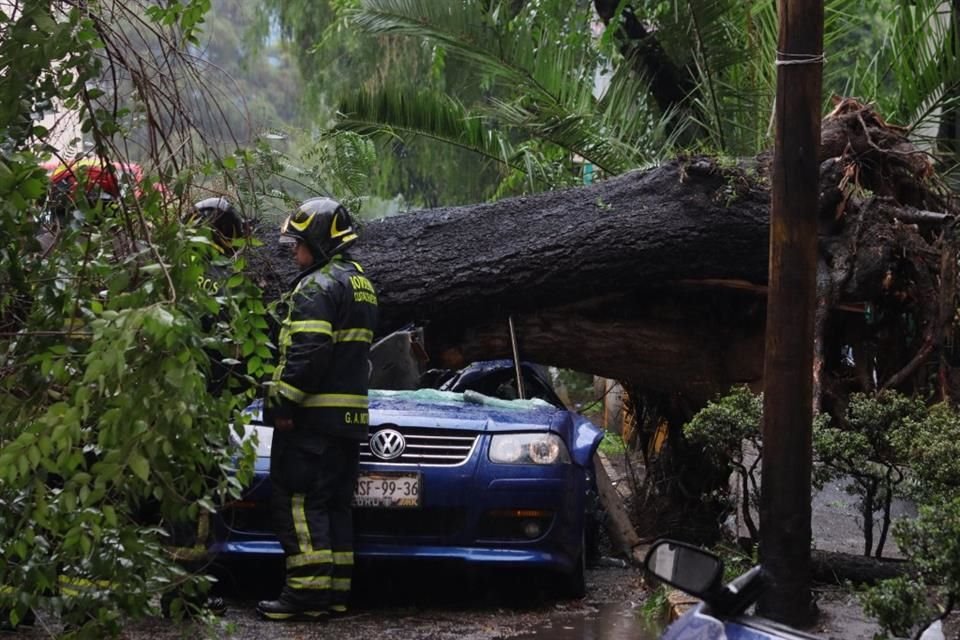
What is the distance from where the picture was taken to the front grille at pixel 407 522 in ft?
24.1

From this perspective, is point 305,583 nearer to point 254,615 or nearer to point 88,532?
point 254,615

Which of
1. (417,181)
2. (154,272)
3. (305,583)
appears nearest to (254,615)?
(305,583)

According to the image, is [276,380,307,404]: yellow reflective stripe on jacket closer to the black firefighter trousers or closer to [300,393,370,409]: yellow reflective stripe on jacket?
[300,393,370,409]: yellow reflective stripe on jacket

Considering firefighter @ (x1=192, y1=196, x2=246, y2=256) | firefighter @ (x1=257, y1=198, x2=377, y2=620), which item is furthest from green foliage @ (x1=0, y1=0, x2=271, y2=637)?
firefighter @ (x1=257, y1=198, x2=377, y2=620)

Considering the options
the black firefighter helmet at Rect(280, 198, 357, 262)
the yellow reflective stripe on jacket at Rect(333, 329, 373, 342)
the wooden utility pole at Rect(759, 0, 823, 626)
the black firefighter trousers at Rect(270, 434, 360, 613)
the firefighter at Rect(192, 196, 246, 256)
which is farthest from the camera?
the black firefighter helmet at Rect(280, 198, 357, 262)

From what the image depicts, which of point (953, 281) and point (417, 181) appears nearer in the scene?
point (953, 281)

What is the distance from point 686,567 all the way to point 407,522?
419 centimetres

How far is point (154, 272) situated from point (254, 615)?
334 centimetres

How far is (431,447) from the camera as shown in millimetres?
7398

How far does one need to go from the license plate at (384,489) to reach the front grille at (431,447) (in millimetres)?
76

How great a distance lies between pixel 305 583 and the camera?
7.10 meters

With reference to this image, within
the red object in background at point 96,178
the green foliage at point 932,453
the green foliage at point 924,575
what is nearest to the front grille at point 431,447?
the green foliage at point 932,453

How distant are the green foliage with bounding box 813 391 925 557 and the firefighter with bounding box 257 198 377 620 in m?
2.22

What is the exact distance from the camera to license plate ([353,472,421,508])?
732cm
